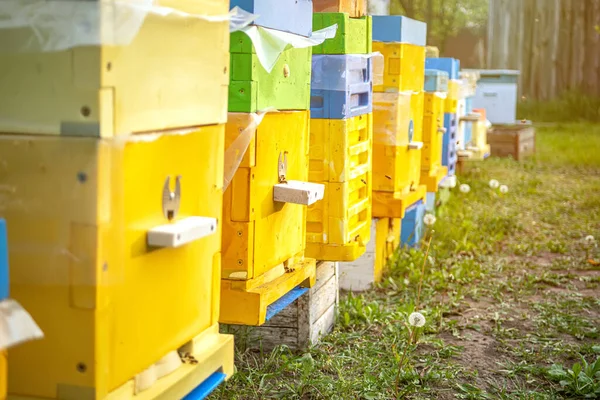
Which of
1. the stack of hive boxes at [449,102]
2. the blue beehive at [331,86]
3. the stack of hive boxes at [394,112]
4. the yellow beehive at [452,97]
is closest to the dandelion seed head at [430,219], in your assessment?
the stack of hive boxes at [394,112]

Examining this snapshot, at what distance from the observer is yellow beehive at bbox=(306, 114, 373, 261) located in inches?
141

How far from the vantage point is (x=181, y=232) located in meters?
1.96

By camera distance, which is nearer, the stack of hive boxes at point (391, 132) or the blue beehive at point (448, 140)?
the stack of hive boxes at point (391, 132)

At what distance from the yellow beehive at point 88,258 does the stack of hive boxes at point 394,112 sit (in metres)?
2.68

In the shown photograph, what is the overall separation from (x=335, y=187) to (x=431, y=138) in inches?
90.2

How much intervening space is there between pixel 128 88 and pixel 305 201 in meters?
1.18

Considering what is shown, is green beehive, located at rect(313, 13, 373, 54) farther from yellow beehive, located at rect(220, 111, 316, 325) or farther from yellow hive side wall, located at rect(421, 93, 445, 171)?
yellow hive side wall, located at rect(421, 93, 445, 171)

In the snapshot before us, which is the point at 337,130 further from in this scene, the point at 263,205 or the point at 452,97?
the point at 452,97

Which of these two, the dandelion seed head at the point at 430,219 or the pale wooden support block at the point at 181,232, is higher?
the pale wooden support block at the point at 181,232

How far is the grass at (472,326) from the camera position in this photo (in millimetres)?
3357

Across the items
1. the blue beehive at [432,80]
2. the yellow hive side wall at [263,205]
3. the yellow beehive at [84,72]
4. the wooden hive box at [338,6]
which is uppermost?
the wooden hive box at [338,6]

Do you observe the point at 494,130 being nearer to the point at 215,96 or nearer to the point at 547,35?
the point at 547,35

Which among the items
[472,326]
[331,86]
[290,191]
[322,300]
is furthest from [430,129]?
[290,191]

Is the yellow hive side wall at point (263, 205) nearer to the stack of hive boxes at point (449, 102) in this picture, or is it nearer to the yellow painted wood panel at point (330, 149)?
the yellow painted wood panel at point (330, 149)
